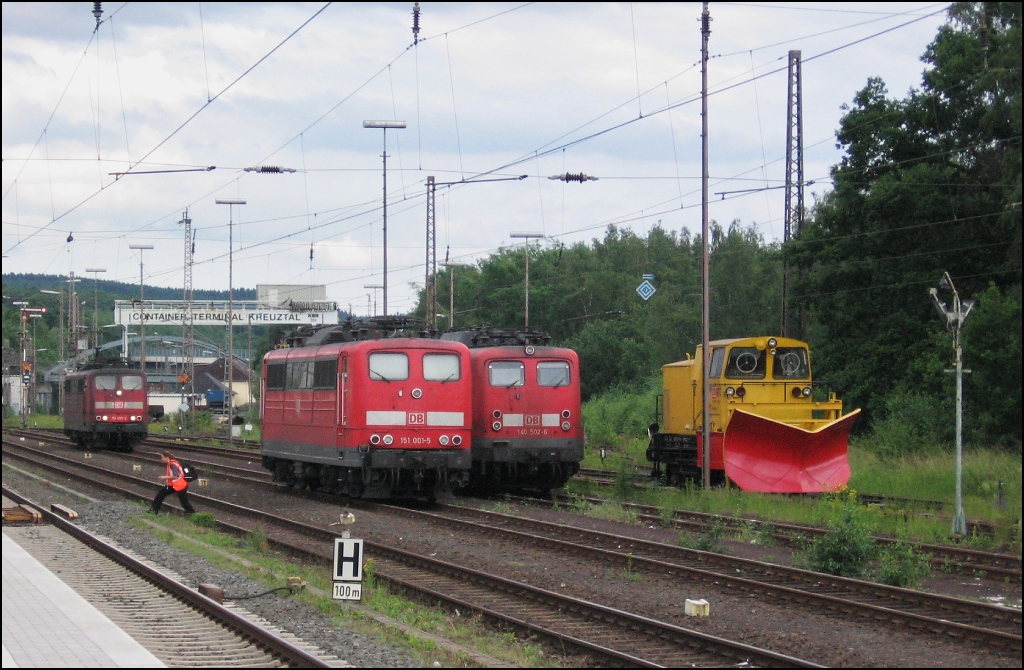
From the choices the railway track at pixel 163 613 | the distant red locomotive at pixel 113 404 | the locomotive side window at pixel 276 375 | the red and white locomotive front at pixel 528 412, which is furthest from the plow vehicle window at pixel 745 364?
the distant red locomotive at pixel 113 404

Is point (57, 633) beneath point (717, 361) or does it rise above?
beneath

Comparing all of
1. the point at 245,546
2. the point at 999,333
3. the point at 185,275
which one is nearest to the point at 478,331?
the point at 245,546

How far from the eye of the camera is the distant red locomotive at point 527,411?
2536 cm

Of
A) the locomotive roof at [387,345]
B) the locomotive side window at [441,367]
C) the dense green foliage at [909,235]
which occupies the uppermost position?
the dense green foliage at [909,235]

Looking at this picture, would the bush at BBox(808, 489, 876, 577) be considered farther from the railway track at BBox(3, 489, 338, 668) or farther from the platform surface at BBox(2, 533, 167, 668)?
the platform surface at BBox(2, 533, 167, 668)

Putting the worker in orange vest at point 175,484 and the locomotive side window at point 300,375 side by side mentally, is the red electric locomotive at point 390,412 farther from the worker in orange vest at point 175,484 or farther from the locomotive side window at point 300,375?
the worker in orange vest at point 175,484

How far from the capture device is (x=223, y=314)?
81.8 meters

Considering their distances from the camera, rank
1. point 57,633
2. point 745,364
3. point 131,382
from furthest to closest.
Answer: point 131,382
point 745,364
point 57,633

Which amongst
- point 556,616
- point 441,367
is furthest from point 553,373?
point 556,616

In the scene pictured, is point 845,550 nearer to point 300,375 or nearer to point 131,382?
point 300,375

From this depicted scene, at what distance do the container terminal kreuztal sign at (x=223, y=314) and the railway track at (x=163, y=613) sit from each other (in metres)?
63.8

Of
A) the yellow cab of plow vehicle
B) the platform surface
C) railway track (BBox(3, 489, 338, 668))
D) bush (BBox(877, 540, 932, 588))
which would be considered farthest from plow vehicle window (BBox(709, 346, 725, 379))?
the platform surface

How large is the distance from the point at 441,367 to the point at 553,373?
9.43ft

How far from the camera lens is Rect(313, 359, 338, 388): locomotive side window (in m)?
24.4
